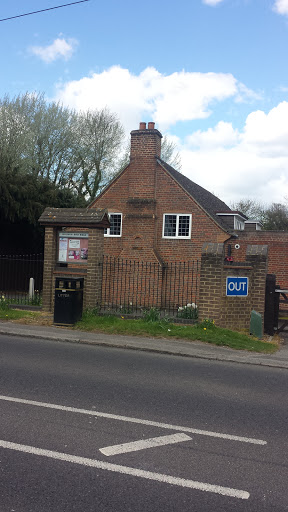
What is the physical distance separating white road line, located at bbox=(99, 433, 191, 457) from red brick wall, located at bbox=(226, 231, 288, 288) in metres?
19.5

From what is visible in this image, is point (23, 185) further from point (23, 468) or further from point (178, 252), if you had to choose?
point (23, 468)

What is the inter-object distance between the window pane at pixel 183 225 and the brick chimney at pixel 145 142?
3.18 meters

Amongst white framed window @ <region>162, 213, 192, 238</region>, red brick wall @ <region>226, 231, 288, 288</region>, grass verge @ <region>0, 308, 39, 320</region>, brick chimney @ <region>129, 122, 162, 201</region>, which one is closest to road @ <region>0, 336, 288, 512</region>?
grass verge @ <region>0, 308, 39, 320</region>

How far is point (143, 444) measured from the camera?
15.4 ft

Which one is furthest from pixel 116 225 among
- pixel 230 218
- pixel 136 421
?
pixel 136 421

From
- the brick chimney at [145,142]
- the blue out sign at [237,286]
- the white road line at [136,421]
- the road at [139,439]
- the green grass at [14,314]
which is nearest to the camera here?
the road at [139,439]

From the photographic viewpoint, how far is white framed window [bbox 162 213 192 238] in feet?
71.5

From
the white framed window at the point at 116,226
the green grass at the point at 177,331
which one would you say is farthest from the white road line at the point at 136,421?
the white framed window at the point at 116,226

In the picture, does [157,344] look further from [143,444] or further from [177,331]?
[143,444]

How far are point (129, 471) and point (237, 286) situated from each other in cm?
913

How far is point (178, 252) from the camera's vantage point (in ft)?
71.6

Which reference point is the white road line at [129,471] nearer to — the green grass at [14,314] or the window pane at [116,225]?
the green grass at [14,314]

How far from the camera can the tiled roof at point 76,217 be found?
13656 millimetres

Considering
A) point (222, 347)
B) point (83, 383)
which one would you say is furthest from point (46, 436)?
point (222, 347)
